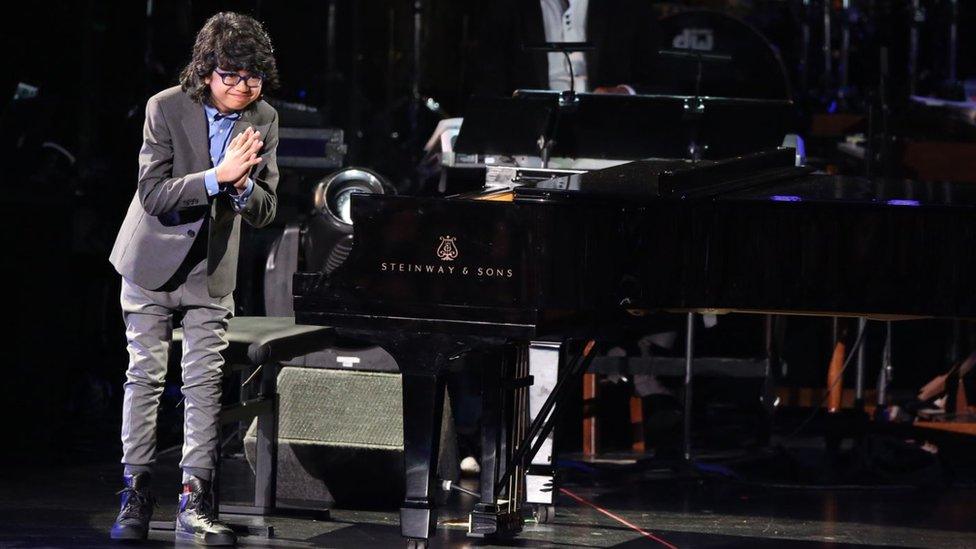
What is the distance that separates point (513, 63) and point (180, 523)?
10.2 feet

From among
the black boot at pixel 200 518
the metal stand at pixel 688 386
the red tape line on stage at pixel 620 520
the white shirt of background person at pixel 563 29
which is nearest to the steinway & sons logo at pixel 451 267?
the black boot at pixel 200 518

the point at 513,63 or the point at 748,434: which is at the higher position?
the point at 513,63

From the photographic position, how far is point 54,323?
262 inches

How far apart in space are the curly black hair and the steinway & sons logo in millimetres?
762

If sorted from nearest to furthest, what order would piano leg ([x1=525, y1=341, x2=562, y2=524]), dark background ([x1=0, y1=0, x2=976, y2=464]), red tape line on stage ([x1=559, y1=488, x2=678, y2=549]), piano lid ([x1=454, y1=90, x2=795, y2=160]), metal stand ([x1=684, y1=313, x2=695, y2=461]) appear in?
red tape line on stage ([x1=559, y1=488, x2=678, y2=549]) < piano leg ([x1=525, y1=341, x2=562, y2=524]) < piano lid ([x1=454, y1=90, x2=795, y2=160]) < metal stand ([x1=684, y1=313, x2=695, y2=461]) < dark background ([x1=0, y1=0, x2=976, y2=464])

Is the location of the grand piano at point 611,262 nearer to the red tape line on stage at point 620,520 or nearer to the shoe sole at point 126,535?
the shoe sole at point 126,535

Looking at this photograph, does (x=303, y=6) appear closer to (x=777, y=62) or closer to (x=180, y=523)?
(x=777, y=62)

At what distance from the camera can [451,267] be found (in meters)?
3.84

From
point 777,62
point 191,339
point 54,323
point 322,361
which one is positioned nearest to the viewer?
point 191,339

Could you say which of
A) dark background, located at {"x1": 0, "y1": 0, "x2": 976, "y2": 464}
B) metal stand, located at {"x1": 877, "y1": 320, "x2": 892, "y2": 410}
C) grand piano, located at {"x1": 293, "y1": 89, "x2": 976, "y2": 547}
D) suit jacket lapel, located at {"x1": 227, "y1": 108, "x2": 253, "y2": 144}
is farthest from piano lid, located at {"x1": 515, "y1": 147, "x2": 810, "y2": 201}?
dark background, located at {"x1": 0, "y1": 0, "x2": 976, "y2": 464}

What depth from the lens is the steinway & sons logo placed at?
150 inches

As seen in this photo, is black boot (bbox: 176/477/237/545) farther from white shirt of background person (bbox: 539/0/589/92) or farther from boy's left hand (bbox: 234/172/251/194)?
white shirt of background person (bbox: 539/0/589/92)

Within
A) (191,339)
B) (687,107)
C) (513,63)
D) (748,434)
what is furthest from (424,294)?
(748,434)

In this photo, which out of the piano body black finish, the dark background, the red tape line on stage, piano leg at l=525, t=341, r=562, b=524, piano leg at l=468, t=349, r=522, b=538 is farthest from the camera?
the dark background
